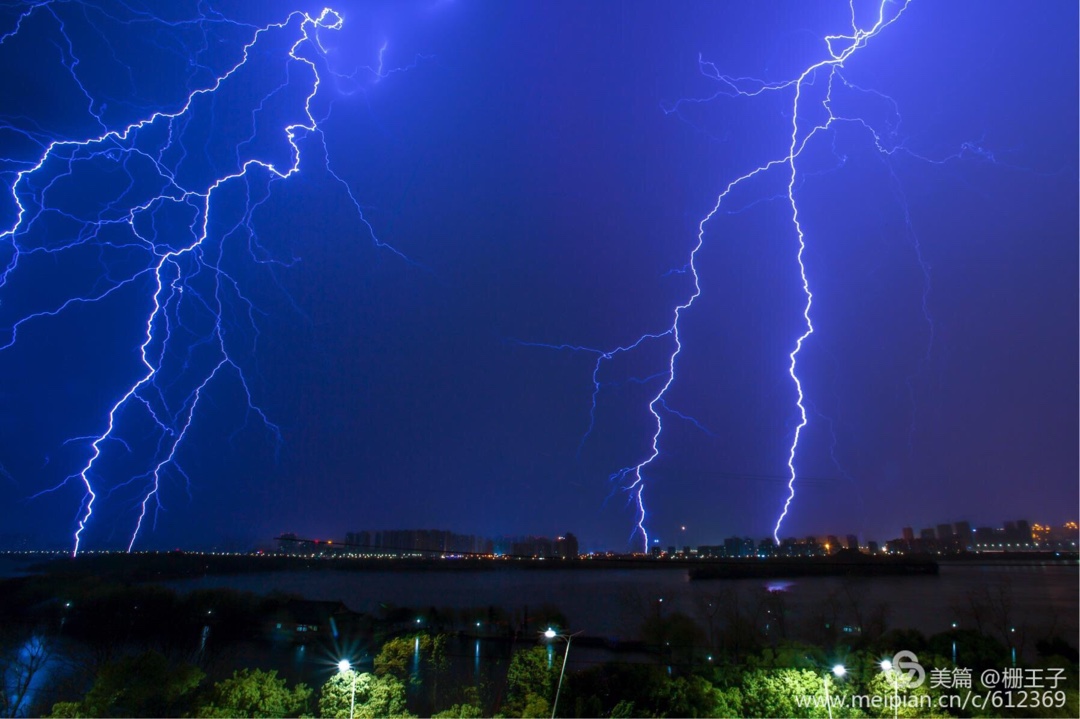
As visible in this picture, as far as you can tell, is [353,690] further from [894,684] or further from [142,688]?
[894,684]

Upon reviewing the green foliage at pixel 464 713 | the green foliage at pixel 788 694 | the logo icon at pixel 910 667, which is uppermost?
the logo icon at pixel 910 667

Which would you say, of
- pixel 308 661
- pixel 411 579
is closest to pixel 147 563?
pixel 411 579

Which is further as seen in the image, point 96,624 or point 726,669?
point 96,624

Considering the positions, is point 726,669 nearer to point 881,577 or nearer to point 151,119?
point 151,119

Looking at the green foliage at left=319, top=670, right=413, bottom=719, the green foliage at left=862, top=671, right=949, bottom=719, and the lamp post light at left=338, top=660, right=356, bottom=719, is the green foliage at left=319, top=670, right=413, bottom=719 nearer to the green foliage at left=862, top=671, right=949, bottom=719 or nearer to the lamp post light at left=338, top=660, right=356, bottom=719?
the lamp post light at left=338, top=660, right=356, bottom=719

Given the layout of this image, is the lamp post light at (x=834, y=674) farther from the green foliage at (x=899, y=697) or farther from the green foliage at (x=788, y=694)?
the green foliage at (x=899, y=697)

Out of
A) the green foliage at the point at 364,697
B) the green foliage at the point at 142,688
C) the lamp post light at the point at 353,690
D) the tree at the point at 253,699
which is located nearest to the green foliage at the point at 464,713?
the green foliage at the point at 364,697

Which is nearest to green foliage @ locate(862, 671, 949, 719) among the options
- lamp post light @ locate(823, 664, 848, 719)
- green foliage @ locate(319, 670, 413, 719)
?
lamp post light @ locate(823, 664, 848, 719)

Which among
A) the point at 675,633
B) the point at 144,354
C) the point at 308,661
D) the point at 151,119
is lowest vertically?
the point at 308,661
